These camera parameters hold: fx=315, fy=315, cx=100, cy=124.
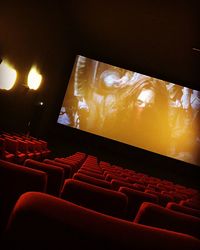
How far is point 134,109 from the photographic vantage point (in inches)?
525

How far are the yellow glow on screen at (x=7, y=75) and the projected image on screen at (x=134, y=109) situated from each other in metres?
5.05

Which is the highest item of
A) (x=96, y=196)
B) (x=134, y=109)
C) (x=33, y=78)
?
(x=134, y=109)

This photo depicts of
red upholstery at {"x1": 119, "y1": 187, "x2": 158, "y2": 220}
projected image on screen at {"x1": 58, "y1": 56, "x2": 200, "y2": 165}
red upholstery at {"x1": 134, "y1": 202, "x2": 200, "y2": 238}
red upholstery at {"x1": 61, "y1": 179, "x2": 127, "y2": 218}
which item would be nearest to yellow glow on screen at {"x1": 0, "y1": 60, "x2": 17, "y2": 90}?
projected image on screen at {"x1": 58, "y1": 56, "x2": 200, "y2": 165}

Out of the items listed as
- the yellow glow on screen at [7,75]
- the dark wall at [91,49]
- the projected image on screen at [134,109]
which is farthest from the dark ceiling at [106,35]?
the projected image on screen at [134,109]

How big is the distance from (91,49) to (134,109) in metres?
3.20

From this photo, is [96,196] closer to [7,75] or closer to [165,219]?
[165,219]

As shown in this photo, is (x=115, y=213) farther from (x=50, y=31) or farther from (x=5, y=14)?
(x=50, y=31)

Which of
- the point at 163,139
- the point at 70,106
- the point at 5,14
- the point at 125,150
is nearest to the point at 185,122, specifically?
the point at 163,139

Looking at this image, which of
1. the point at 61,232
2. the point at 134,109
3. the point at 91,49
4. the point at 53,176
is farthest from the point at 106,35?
the point at 61,232

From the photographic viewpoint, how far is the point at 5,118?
8.81m

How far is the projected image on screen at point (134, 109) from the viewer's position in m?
13.1

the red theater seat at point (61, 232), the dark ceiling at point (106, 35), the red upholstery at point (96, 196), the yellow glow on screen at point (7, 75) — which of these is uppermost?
the dark ceiling at point (106, 35)

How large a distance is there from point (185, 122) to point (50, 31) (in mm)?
6558

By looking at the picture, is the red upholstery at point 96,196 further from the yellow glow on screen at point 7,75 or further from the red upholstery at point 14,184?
the yellow glow on screen at point 7,75
